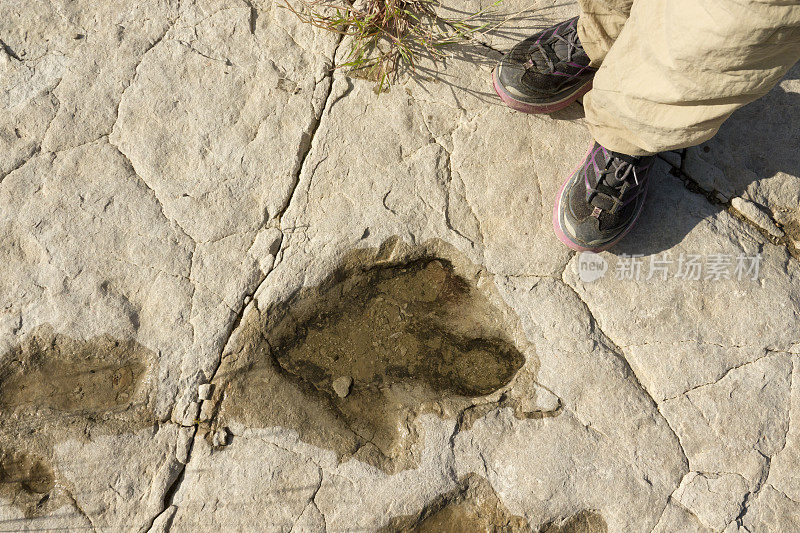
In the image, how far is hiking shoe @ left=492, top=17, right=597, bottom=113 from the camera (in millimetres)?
2117

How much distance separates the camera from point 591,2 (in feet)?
6.05

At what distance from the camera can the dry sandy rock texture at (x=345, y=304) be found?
1.88m

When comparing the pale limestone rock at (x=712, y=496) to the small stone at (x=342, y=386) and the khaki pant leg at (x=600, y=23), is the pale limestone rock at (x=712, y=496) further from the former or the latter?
the khaki pant leg at (x=600, y=23)

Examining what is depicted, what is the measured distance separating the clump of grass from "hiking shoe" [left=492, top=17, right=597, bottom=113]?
250 mm

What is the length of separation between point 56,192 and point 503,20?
1.89 m

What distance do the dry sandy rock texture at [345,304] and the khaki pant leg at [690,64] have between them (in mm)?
565

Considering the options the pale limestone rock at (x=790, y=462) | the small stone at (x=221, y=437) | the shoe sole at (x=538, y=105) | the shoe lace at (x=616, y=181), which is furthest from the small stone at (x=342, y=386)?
the pale limestone rock at (x=790, y=462)

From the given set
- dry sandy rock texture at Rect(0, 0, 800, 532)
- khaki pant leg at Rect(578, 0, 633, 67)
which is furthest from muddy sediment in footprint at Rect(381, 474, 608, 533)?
khaki pant leg at Rect(578, 0, 633, 67)

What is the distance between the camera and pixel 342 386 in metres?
1.97

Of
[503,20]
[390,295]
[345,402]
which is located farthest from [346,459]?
[503,20]

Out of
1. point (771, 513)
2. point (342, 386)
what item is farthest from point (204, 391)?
point (771, 513)

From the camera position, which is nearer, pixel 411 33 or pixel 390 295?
pixel 390 295

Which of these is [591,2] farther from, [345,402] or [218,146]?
[345,402]

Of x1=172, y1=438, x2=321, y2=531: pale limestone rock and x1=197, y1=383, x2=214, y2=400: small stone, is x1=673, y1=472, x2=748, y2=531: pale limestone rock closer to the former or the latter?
x1=172, y1=438, x2=321, y2=531: pale limestone rock
